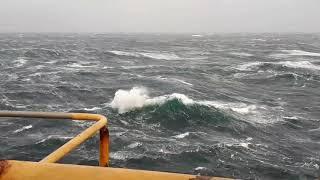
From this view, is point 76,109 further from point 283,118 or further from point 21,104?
point 283,118

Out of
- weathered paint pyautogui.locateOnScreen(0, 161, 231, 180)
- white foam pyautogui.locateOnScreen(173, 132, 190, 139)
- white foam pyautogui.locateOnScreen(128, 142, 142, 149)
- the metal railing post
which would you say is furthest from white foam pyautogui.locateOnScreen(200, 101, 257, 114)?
weathered paint pyautogui.locateOnScreen(0, 161, 231, 180)

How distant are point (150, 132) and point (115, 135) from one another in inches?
64.9

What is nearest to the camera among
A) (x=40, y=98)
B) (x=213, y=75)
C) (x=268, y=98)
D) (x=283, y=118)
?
(x=283, y=118)

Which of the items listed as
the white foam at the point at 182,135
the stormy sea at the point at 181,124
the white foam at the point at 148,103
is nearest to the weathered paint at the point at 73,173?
the stormy sea at the point at 181,124

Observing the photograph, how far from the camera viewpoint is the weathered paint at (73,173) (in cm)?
241

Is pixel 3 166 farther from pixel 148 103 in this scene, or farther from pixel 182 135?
pixel 148 103

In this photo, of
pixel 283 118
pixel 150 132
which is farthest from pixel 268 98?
pixel 150 132

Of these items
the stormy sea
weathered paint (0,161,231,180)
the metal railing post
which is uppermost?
weathered paint (0,161,231,180)

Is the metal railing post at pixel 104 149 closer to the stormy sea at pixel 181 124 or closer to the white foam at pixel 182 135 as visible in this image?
the stormy sea at pixel 181 124

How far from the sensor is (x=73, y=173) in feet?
8.25

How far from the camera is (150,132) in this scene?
56.9ft

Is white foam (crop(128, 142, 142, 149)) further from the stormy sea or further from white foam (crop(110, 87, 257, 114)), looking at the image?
white foam (crop(110, 87, 257, 114))

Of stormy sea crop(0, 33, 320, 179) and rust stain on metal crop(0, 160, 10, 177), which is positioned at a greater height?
rust stain on metal crop(0, 160, 10, 177)

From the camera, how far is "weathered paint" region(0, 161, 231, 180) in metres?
2.41
